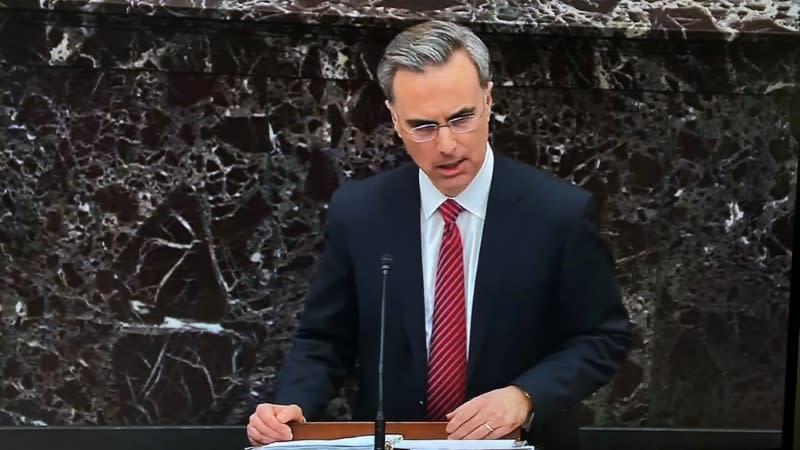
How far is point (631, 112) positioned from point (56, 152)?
1.70m

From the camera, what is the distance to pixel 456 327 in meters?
1.95

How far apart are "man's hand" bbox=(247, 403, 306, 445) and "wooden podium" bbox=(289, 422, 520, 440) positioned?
3 centimetres

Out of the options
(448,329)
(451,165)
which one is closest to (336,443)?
Answer: (448,329)

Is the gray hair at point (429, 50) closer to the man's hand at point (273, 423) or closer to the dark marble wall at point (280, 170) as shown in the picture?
the man's hand at point (273, 423)

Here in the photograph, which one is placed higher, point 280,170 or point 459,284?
point 280,170

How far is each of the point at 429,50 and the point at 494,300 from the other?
1.73 feet

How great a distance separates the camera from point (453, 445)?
5.05 ft

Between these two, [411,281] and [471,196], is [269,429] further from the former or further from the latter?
[471,196]

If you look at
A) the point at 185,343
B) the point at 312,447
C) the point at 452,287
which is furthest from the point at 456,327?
the point at 185,343

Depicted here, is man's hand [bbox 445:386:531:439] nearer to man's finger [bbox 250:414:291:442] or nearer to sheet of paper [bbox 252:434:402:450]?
sheet of paper [bbox 252:434:402:450]

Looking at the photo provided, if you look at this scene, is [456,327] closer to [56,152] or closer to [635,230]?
[635,230]

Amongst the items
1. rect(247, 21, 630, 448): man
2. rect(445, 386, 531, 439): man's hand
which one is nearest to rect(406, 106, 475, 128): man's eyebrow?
rect(247, 21, 630, 448): man

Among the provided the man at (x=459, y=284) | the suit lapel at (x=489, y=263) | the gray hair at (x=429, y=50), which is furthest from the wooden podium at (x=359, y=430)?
the gray hair at (x=429, y=50)

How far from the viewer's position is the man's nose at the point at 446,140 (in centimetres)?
181
